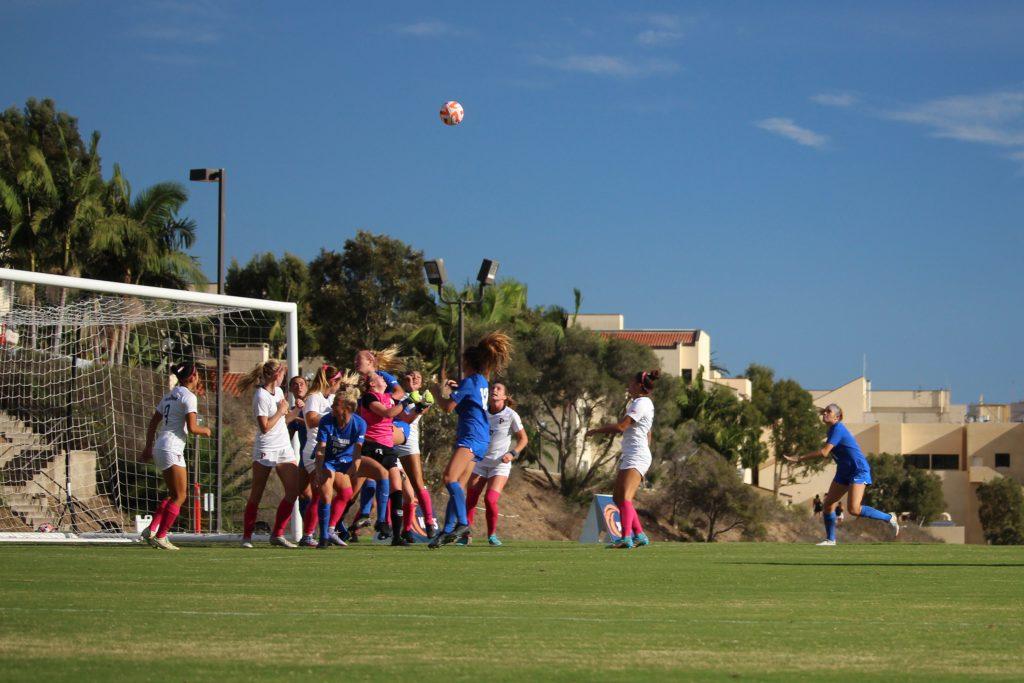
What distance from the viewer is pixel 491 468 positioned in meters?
17.0

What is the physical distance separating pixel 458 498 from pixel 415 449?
1514 mm

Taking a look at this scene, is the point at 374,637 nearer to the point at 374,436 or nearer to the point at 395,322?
the point at 374,436

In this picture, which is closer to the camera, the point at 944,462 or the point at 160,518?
the point at 160,518

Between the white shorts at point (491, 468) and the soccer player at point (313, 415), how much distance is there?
2018mm

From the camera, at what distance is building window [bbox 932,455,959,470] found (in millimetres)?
103188

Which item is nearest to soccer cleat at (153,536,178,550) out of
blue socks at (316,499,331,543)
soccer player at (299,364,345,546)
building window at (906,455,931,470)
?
blue socks at (316,499,331,543)

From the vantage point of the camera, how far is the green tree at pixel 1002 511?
3403 inches

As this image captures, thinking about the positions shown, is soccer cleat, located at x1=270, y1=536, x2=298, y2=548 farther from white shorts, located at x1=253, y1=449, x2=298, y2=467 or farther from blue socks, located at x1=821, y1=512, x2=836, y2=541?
blue socks, located at x1=821, y1=512, x2=836, y2=541

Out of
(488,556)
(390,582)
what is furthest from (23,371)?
(390,582)

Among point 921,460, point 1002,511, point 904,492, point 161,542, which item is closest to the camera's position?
point 161,542

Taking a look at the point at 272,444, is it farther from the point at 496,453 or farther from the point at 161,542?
the point at 496,453

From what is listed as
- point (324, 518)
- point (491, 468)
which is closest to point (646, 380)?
point (491, 468)

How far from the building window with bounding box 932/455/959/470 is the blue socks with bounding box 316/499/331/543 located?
309ft

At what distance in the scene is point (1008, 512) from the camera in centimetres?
8731
